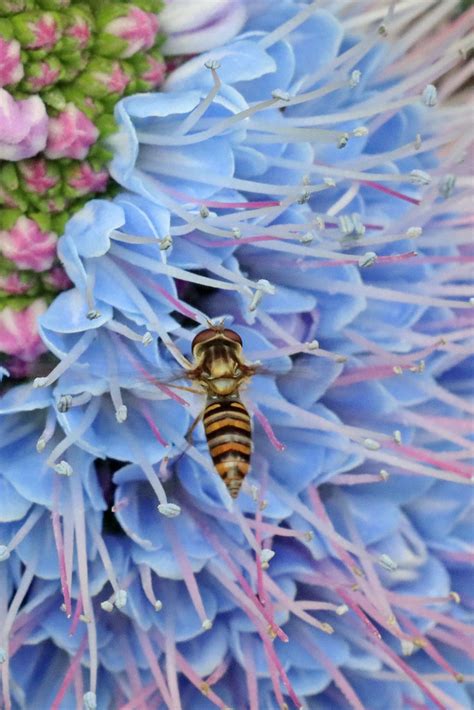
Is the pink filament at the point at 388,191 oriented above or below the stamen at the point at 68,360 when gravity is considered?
above

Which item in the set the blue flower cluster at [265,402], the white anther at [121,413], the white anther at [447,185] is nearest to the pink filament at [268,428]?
the blue flower cluster at [265,402]

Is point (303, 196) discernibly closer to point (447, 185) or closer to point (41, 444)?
point (447, 185)

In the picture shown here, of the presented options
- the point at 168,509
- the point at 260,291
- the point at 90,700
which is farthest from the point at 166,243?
the point at 90,700

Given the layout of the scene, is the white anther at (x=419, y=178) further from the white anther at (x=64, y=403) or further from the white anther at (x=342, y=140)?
the white anther at (x=64, y=403)

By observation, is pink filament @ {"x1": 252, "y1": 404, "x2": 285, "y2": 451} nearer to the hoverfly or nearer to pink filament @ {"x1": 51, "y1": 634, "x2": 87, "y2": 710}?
the hoverfly

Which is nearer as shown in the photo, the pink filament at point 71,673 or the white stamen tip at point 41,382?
the white stamen tip at point 41,382

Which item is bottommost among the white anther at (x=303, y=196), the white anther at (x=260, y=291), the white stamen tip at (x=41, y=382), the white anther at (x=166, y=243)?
the white stamen tip at (x=41, y=382)
